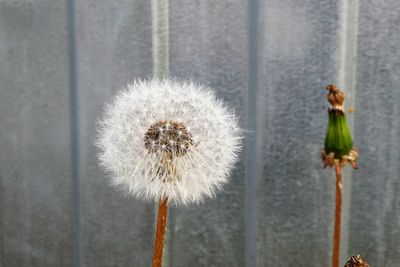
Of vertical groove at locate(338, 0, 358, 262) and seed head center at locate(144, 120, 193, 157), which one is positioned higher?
vertical groove at locate(338, 0, 358, 262)

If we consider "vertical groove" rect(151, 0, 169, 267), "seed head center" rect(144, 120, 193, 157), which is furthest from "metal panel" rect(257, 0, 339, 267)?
"seed head center" rect(144, 120, 193, 157)

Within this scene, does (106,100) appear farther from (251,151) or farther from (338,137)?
(338,137)

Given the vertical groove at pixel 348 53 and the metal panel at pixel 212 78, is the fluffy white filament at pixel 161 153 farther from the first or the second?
the vertical groove at pixel 348 53

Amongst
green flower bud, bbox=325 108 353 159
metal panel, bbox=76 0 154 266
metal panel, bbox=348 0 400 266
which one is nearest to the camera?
green flower bud, bbox=325 108 353 159

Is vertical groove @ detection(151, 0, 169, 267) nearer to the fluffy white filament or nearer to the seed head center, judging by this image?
the fluffy white filament

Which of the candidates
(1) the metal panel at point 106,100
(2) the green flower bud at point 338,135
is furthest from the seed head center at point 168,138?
(1) the metal panel at point 106,100

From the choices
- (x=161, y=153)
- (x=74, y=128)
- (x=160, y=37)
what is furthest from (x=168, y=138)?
(x=74, y=128)

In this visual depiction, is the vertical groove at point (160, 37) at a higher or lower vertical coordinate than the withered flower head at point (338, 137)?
higher

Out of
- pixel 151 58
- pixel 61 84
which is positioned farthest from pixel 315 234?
pixel 61 84
